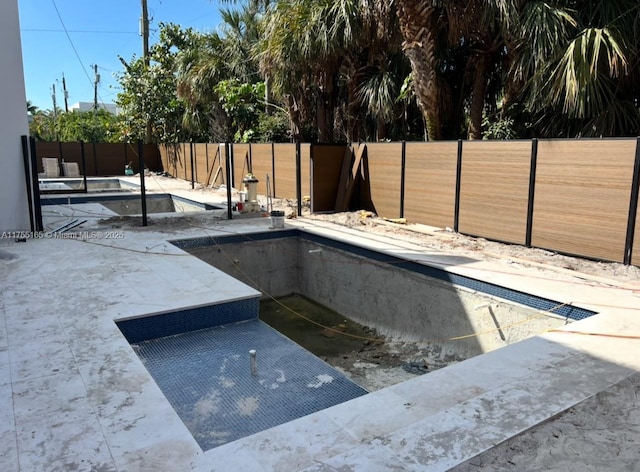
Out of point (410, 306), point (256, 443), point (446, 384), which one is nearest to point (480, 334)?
point (410, 306)

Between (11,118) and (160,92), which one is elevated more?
(160,92)

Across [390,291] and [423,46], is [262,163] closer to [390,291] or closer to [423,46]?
[423,46]

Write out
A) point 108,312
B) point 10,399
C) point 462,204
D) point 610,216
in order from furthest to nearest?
1. point 462,204
2. point 610,216
3. point 108,312
4. point 10,399

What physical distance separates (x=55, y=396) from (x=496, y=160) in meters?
6.43

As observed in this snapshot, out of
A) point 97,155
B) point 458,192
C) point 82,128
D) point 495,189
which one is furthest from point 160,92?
point 495,189

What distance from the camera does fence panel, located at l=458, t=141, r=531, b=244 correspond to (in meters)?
6.82

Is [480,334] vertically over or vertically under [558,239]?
under

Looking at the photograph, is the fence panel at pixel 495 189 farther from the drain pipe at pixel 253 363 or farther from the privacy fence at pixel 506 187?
the drain pipe at pixel 253 363

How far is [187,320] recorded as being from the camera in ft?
14.3

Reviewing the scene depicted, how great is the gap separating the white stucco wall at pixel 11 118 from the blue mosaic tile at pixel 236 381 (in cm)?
491

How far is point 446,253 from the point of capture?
659cm

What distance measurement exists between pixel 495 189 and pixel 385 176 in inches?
103

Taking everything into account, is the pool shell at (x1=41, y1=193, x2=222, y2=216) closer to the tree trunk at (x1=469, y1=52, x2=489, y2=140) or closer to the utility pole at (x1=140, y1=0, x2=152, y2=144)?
the tree trunk at (x1=469, y1=52, x2=489, y2=140)

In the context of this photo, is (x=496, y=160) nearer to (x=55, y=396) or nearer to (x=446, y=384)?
(x=446, y=384)
